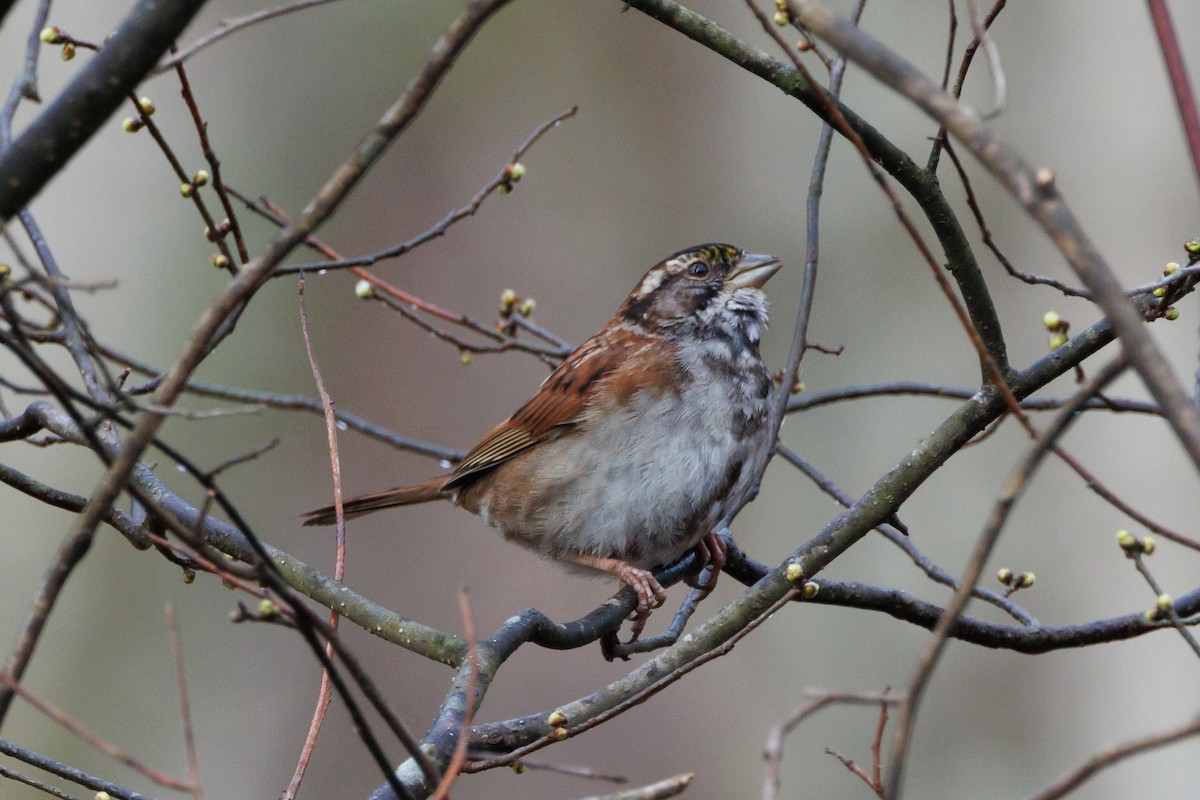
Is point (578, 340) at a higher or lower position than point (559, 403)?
higher

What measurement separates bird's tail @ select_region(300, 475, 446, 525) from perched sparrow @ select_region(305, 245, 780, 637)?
67mm

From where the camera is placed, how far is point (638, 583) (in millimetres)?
3562

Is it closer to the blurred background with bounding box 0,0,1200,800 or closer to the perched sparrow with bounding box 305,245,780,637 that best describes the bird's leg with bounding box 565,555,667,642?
the perched sparrow with bounding box 305,245,780,637

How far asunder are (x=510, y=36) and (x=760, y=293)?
17.9ft

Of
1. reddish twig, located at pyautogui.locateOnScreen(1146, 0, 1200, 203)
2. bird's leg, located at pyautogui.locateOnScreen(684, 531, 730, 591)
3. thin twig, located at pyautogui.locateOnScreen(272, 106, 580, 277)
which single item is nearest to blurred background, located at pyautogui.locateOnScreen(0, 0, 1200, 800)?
bird's leg, located at pyautogui.locateOnScreen(684, 531, 730, 591)

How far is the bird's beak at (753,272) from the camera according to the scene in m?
4.27

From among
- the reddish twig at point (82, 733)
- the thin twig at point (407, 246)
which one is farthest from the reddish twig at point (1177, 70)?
the thin twig at point (407, 246)

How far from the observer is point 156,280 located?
8.58m

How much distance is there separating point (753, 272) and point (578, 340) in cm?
349

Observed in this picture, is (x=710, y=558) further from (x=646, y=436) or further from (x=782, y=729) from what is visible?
(x=782, y=729)

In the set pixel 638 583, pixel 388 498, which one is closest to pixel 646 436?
pixel 638 583

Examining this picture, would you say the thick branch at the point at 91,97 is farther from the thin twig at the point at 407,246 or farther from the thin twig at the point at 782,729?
the thin twig at the point at 782,729

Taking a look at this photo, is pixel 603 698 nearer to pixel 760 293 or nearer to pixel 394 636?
pixel 394 636

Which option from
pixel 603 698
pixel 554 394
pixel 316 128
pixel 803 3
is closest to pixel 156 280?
pixel 316 128
